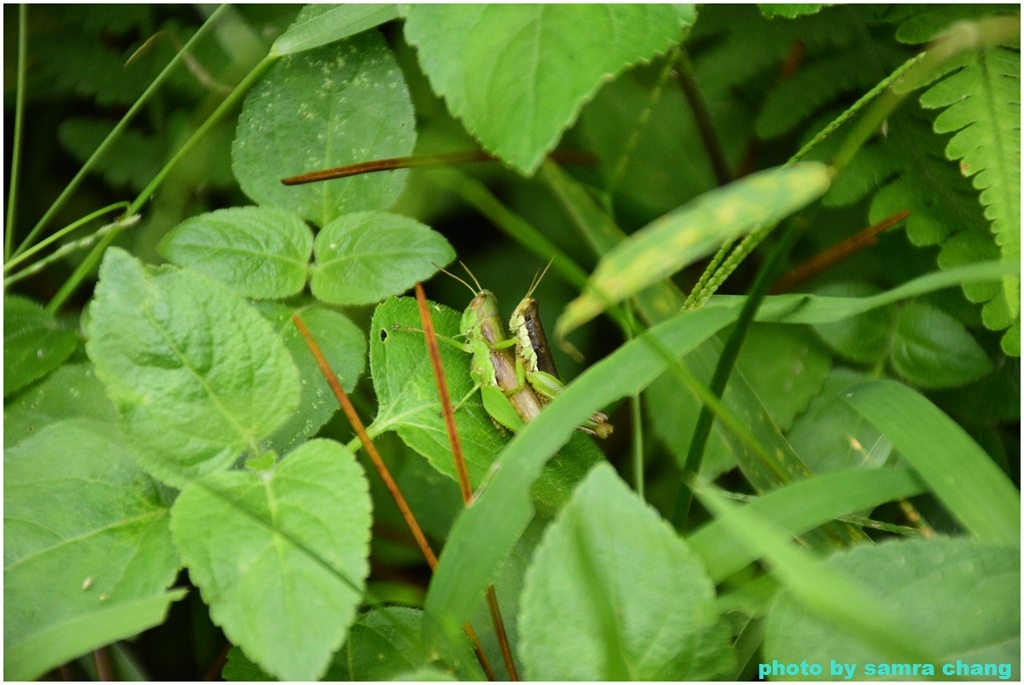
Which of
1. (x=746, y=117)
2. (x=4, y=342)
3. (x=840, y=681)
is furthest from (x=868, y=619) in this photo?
(x=4, y=342)

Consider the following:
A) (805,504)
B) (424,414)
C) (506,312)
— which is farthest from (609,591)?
(506,312)

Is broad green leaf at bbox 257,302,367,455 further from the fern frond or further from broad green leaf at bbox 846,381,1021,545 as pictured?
the fern frond

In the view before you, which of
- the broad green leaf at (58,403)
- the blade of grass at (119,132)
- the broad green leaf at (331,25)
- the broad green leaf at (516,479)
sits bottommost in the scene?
the broad green leaf at (516,479)

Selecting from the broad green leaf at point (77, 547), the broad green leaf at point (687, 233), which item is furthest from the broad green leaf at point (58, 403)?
the broad green leaf at point (687, 233)

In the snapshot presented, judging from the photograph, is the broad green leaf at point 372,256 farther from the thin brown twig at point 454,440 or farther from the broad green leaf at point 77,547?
the broad green leaf at point 77,547

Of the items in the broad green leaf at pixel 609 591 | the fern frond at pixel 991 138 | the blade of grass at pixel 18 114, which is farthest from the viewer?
the blade of grass at pixel 18 114

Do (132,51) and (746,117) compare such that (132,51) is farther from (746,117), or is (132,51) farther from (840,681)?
(840,681)
